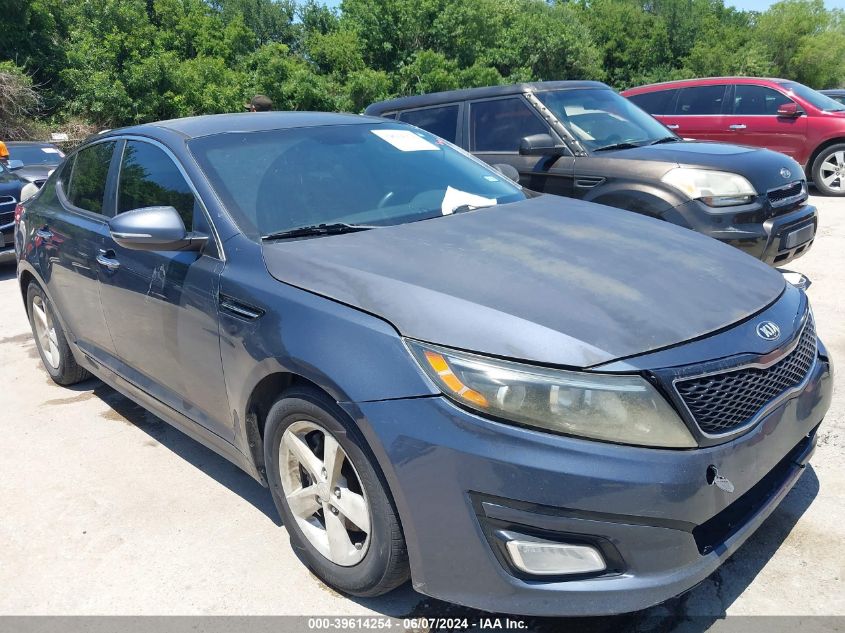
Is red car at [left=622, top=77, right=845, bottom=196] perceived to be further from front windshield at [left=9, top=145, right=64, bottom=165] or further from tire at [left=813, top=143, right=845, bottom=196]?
front windshield at [left=9, top=145, right=64, bottom=165]

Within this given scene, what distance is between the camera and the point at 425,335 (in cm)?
213

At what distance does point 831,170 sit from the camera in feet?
34.8

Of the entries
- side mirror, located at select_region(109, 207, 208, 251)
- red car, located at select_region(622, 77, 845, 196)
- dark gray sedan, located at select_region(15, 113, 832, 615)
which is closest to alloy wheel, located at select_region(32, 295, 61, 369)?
dark gray sedan, located at select_region(15, 113, 832, 615)

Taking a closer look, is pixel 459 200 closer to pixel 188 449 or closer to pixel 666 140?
pixel 188 449

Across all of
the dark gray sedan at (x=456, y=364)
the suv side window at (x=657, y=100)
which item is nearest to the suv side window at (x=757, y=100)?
the suv side window at (x=657, y=100)

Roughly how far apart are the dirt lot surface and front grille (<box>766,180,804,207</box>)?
1.84 metres

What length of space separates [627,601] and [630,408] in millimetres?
528

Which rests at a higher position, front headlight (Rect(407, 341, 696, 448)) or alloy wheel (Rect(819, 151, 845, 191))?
front headlight (Rect(407, 341, 696, 448))

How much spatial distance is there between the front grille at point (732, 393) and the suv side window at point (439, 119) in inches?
191

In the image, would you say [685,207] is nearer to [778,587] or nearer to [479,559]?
[778,587]

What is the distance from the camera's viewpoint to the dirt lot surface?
2.52 metres

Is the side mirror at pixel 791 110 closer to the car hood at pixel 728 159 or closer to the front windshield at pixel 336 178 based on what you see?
the car hood at pixel 728 159

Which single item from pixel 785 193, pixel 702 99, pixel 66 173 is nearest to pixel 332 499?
pixel 66 173

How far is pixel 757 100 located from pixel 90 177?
9585mm
